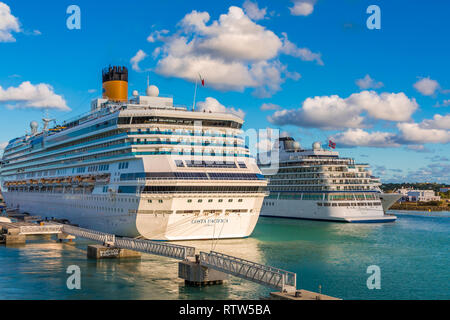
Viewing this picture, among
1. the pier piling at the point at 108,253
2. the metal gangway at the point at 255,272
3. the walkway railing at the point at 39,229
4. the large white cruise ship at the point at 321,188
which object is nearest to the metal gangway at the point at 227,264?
the metal gangway at the point at 255,272

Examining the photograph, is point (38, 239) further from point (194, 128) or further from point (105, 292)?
point (105, 292)

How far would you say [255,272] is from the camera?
2895 centimetres

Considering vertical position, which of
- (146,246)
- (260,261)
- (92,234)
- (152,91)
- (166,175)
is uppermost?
(152,91)

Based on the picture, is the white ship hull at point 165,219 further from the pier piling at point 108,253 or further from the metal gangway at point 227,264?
the metal gangway at point 227,264

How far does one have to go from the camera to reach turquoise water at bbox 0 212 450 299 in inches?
1238

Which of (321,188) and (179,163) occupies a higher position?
(179,163)

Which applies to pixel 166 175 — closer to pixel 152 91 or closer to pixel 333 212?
pixel 152 91

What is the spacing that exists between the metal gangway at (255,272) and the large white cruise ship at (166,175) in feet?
43.0

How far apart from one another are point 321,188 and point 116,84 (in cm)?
4721

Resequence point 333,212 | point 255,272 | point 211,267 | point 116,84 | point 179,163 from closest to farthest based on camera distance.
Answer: point 255,272 → point 211,267 → point 179,163 → point 116,84 → point 333,212

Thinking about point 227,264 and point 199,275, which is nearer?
point 227,264

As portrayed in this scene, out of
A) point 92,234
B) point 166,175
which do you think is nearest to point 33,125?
point 92,234

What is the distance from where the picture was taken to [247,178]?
1922 inches

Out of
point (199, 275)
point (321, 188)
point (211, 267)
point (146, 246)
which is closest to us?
point (211, 267)
